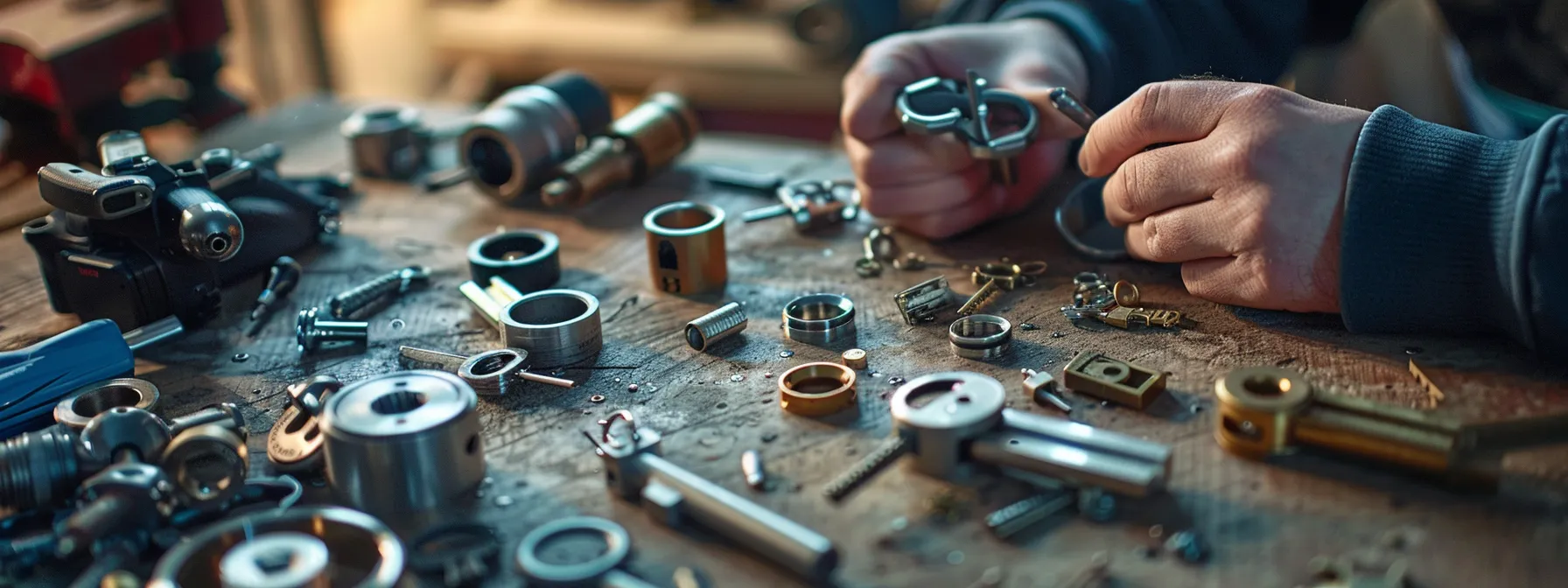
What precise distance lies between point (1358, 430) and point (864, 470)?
0.44 meters

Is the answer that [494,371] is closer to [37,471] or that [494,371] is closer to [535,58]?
[37,471]

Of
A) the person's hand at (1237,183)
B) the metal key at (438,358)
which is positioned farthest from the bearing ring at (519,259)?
the person's hand at (1237,183)

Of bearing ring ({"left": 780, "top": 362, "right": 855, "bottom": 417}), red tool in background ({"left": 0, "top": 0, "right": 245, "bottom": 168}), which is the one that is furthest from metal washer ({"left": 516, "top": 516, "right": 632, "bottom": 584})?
red tool in background ({"left": 0, "top": 0, "right": 245, "bottom": 168})

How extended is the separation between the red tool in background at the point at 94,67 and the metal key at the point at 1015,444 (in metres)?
1.75

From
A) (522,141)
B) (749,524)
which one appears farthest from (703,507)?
(522,141)

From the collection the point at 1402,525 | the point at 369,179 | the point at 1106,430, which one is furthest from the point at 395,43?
the point at 1402,525

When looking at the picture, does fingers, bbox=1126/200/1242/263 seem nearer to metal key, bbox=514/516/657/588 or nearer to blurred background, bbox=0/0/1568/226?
blurred background, bbox=0/0/1568/226

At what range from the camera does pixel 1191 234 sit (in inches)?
54.7

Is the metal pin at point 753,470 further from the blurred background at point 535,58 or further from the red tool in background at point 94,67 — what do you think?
the red tool in background at point 94,67

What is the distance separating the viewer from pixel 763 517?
990mm

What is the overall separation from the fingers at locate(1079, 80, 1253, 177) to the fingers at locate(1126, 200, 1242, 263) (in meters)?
0.09

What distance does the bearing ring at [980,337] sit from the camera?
1323 millimetres

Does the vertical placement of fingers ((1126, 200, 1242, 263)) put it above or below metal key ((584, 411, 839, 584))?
above

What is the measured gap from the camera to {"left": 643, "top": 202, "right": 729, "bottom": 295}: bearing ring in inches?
60.7
